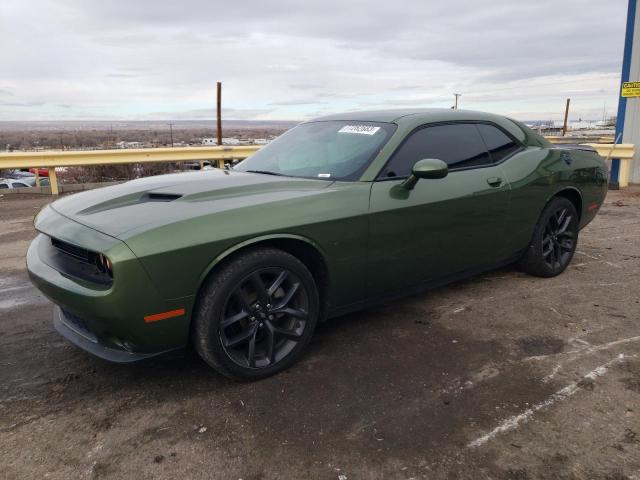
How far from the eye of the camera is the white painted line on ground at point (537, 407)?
231 cm

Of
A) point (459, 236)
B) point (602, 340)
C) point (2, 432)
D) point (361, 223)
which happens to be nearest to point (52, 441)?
point (2, 432)

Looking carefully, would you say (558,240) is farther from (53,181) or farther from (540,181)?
(53,181)

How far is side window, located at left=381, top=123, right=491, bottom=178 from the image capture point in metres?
3.37

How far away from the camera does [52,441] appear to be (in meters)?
2.31

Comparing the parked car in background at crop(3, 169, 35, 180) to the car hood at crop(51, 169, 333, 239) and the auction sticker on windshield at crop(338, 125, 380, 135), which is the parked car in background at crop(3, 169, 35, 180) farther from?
the auction sticker on windshield at crop(338, 125, 380, 135)

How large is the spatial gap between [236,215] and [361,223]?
802 mm

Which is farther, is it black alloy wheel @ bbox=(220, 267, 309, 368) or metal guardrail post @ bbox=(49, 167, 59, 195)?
metal guardrail post @ bbox=(49, 167, 59, 195)

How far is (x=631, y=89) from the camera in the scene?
1031cm

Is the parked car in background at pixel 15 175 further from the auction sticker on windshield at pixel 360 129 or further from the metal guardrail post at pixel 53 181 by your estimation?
the auction sticker on windshield at pixel 360 129

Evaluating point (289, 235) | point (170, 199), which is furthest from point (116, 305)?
point (289, 235)

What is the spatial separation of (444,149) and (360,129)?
643 mm

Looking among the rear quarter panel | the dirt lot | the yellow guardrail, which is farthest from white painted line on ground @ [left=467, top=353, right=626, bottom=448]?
the yellow guardrail

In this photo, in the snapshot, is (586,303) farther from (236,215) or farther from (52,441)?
(52,441)

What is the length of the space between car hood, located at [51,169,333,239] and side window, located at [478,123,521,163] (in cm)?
161
